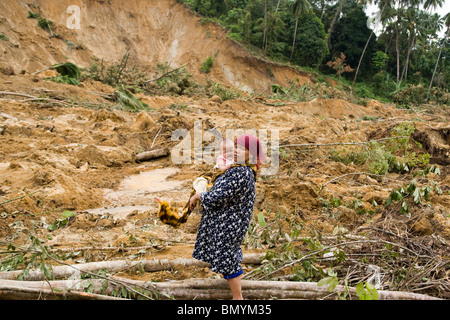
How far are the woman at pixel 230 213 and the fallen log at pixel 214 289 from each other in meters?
0.16

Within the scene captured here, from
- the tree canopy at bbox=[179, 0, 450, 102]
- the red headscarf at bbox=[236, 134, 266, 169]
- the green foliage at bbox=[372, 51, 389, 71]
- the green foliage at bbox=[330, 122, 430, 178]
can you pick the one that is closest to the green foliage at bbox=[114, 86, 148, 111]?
the green foliage at bbox=[330, 122, 430, 178]

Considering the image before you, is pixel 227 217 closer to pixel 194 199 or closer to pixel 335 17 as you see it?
pixel 194 199

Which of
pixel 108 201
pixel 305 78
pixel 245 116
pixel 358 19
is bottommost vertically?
pixel 108 201

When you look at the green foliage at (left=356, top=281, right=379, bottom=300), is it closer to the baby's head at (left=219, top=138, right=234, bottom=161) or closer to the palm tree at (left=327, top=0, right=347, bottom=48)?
the baby's head at (left=219, top=138, right=234, bottom=161)

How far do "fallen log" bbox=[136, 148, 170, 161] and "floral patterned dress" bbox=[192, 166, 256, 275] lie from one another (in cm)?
472

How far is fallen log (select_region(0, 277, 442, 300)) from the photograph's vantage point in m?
Result: 2.12

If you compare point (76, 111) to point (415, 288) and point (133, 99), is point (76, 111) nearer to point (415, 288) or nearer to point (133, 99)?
point (133, 99)

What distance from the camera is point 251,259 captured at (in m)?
2.78

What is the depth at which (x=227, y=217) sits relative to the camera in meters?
2.13

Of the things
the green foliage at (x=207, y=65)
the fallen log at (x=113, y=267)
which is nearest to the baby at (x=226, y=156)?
the fallen log at (x=113, y=267)

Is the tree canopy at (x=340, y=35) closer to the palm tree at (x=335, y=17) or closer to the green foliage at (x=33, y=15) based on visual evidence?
the palm tree at (x=335, y=17)

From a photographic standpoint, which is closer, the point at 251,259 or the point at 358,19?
the point at 251,259
